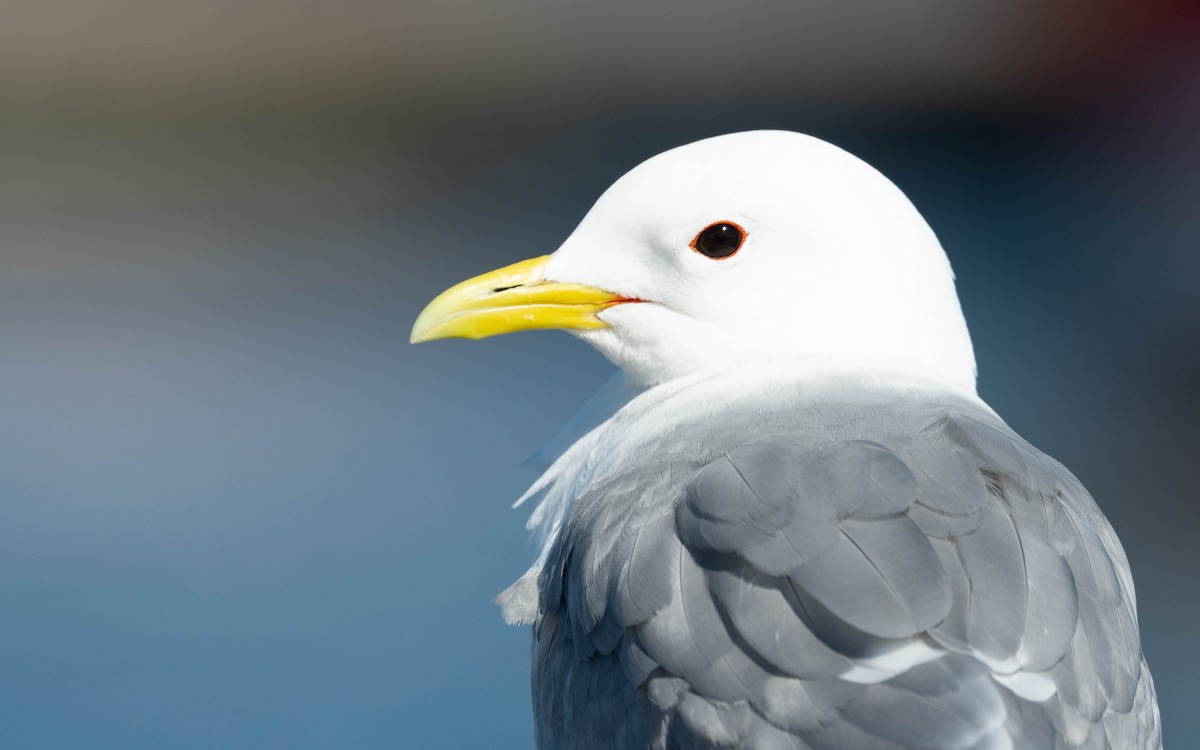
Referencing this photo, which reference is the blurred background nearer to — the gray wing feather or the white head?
the white head

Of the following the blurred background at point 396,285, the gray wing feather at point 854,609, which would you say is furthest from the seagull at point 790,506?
the blurred background at point 396,285

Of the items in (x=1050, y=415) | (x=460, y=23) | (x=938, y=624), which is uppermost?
(x=460, y=23)

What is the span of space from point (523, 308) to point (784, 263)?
13.3 inches

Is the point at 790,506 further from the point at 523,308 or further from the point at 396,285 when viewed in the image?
the point at 396,285

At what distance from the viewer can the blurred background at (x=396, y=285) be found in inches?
123

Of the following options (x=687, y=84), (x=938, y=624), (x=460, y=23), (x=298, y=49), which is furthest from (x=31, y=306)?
(x=938, y=624)

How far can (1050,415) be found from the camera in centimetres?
402

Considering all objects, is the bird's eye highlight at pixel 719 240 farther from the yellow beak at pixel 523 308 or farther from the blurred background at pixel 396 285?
the blurred background at pixel 396 285

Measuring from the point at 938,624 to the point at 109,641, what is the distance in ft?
8.31

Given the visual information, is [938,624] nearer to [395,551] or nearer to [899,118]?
[395,551]

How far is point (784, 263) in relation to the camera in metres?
1.63

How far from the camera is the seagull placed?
1115 millimetres

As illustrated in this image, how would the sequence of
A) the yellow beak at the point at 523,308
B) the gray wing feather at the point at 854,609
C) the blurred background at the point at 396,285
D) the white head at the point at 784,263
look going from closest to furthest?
the gray wing feather at the point at 854,609 < the white head at the point at 784,263 < the yellow beak at the point at 523,308 < the blurred background at the point at 396,285

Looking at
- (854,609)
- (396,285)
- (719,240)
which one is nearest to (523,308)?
(719,240)
